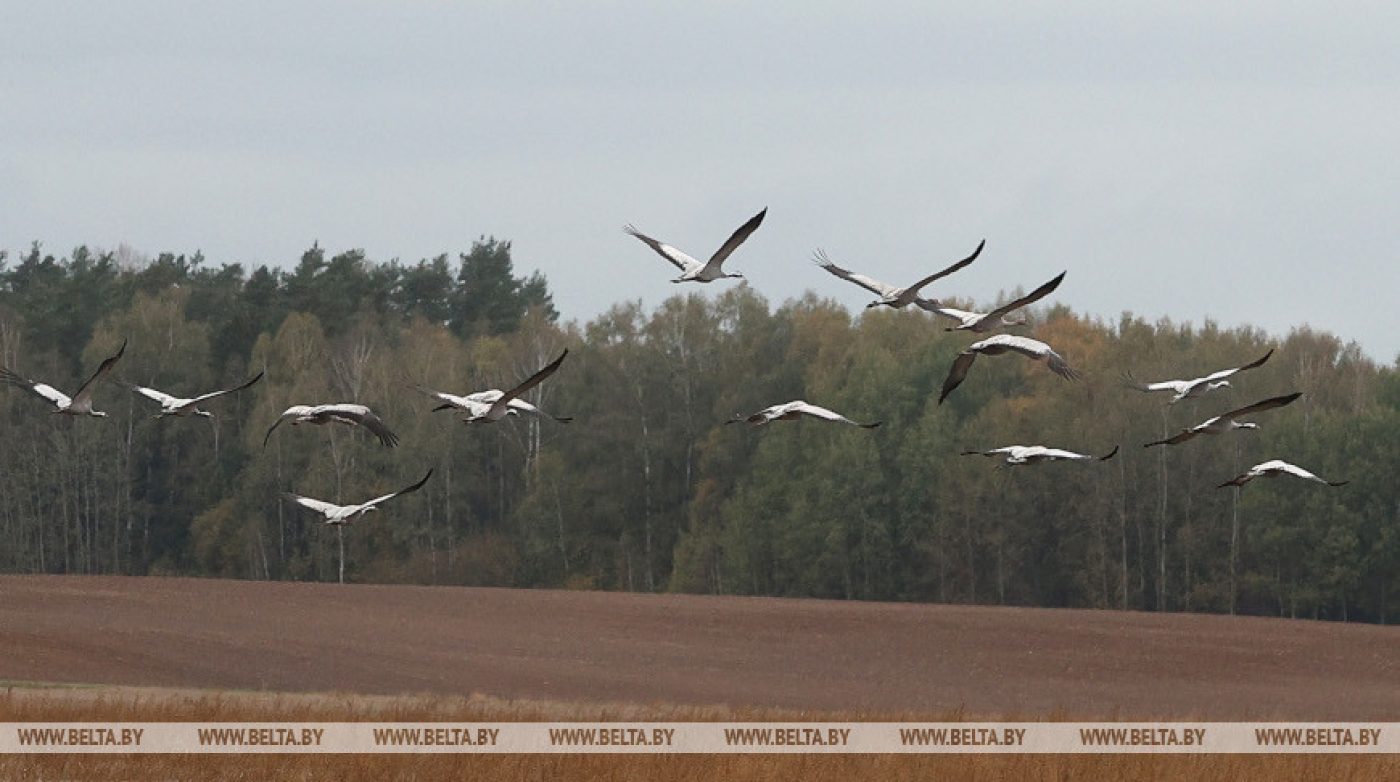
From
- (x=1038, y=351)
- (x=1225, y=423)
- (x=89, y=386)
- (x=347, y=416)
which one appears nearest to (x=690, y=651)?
(x=89, y=386)

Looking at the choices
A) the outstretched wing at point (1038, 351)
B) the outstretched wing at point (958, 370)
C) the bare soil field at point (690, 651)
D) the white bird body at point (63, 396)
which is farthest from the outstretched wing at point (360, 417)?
the bare soil field at point (690, 651)

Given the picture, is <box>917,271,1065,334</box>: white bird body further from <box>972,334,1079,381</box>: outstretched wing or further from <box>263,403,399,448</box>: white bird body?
<box>263,403,399,448</box>: white bird body

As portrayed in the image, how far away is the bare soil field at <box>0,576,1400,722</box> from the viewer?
178ft

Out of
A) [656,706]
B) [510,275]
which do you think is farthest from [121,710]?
[510,275]

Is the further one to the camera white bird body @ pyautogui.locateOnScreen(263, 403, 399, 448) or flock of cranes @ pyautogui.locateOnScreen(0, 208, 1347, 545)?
white bird body @ pyautogui.locateOnScreen(263, 403, 399, 448)

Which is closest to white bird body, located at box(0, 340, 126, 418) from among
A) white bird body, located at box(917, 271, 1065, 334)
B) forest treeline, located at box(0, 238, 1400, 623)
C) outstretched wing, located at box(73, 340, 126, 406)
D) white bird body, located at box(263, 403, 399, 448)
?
outstretched wing, located at box(73, 340, 126, 406)

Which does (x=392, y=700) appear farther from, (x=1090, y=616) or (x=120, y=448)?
(x=120, y=448)

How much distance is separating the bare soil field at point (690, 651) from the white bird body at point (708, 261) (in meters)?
15.7

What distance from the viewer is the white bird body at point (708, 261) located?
26969mm

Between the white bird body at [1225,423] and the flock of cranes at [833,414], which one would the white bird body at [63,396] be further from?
the white bird body at [1225,423]

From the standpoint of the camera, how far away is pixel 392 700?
42750mm

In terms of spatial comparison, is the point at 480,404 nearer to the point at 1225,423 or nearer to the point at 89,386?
the point at 89,386

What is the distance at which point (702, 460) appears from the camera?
10969 cm

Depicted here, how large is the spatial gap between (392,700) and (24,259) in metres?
118
